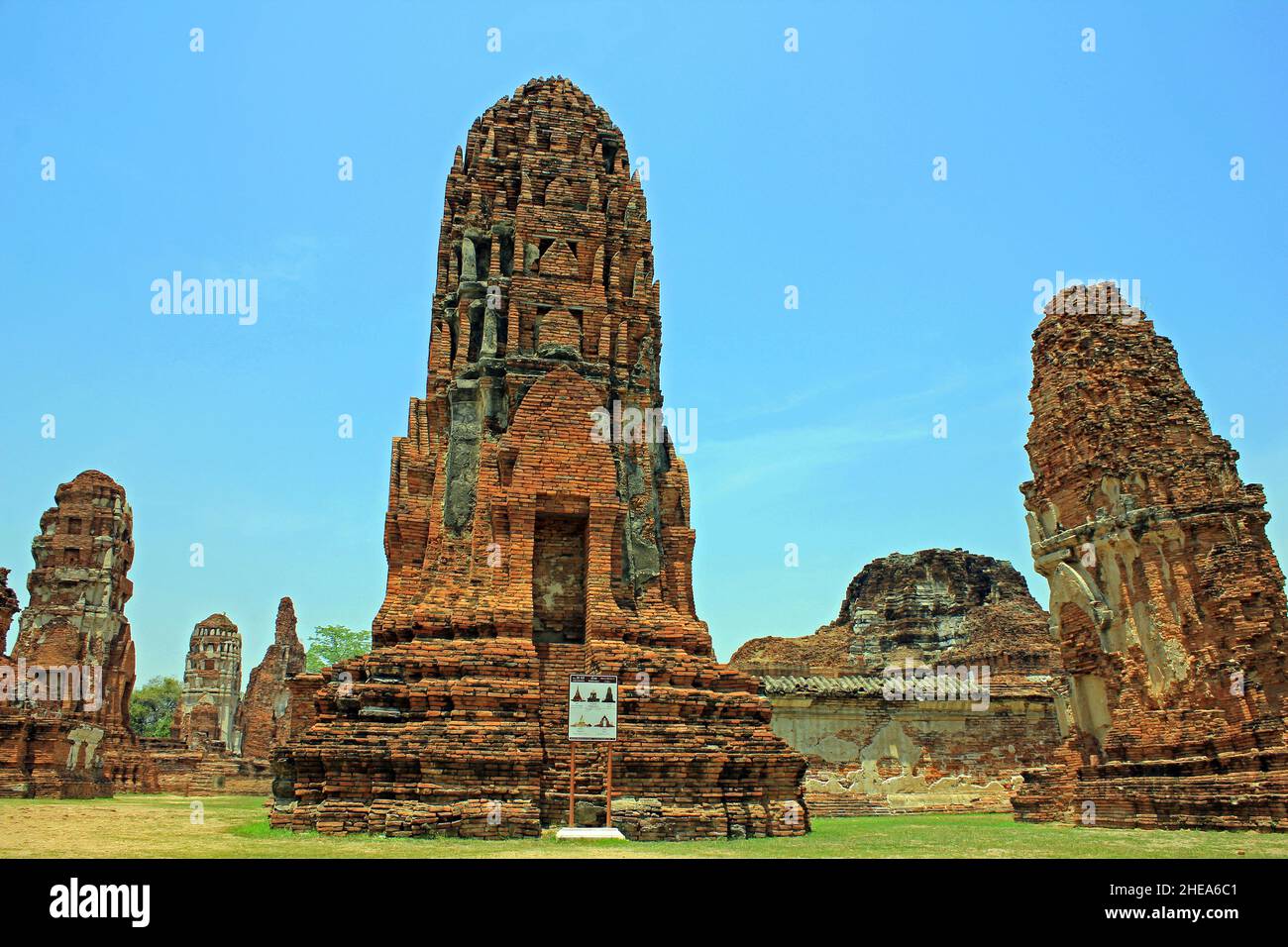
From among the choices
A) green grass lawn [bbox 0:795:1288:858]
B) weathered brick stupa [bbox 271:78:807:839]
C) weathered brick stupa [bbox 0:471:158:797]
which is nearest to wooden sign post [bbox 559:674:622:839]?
green grass lawn [bbox 0:795:1288:858]

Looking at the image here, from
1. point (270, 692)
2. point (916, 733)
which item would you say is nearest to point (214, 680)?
point (270, 692)

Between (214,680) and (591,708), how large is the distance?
194 feet

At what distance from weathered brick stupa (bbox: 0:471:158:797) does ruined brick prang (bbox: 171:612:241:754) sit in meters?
24.8

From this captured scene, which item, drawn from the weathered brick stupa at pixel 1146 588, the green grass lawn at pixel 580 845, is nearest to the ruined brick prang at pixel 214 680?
the green grass lawn at pixel 580 845

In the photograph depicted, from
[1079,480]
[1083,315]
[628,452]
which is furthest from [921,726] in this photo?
[628,452]

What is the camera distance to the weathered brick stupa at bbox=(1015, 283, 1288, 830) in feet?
55.9

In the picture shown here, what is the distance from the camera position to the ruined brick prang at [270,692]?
55.4 metres

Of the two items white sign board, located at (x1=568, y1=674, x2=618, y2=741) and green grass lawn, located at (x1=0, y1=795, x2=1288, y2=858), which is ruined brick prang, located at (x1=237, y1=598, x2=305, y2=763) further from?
white sign board, located at (x1=568, y1=674, x2=618, y2=741)

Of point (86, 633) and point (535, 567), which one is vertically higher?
point (535, 567)

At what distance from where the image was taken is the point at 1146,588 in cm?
1912

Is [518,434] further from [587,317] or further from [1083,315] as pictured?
[1083,315]

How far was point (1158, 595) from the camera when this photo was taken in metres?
18.9

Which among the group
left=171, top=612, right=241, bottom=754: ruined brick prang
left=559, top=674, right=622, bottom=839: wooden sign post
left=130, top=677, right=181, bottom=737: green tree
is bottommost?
left=130, top=677, right=181, bottom=737: green tree

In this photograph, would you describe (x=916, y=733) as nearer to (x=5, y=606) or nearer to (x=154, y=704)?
(x=5, y=606)
